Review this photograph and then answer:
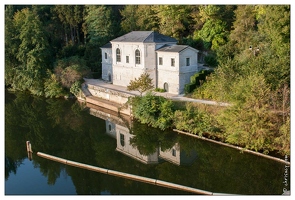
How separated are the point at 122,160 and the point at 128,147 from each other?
7.70ft

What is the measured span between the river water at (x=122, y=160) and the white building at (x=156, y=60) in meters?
5.23

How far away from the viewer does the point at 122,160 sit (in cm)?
1994

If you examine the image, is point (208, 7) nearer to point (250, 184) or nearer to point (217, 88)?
point (217, 88)

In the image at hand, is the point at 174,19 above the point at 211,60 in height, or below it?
above

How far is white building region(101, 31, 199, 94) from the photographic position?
2895 centimetres

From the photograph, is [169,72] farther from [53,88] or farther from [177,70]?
[53,88]

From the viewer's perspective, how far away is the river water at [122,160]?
54.5ft

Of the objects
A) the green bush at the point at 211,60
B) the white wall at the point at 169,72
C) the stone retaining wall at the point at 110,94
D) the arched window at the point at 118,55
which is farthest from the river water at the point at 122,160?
the green bush at the point at 211,60

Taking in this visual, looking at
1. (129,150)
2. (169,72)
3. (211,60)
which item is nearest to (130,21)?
(211,60)

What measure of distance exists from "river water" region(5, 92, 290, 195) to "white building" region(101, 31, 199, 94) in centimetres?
523

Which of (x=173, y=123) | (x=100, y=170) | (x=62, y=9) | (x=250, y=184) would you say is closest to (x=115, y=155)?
(x=100, y=170)

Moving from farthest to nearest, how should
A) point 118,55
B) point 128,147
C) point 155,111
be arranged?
point 118,55 < point 155,111 < point 128,147

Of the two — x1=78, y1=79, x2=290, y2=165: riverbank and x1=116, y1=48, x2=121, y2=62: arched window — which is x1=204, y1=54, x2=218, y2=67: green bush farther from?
x1=116, y1=48, x2=121, y2=62: arched window

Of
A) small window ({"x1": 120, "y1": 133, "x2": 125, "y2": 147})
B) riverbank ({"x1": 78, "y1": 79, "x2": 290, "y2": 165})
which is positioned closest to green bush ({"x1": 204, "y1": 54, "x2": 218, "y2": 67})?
riverbank ({"x1": 78, "y1": 79, "x2": 290, "y2": 165})
